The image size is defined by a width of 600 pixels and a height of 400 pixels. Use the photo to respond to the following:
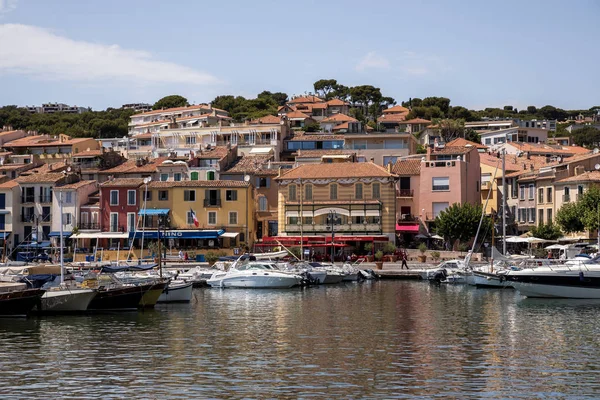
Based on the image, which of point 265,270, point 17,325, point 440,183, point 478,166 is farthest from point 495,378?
point 478,166

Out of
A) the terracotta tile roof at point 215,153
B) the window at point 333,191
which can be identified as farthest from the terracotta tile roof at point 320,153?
the window at point 333,191

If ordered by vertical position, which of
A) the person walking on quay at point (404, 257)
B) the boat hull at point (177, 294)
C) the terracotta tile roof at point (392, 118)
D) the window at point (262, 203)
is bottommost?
the boat hull at point (177, 294)

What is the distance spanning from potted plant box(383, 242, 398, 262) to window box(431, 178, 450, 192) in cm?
1030

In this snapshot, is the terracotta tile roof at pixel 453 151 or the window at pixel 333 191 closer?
the window at pixel 333 191

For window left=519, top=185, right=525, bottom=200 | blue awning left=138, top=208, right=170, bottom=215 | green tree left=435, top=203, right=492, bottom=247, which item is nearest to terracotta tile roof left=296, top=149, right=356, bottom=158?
window left=519, top=185, right=525, bottom=200

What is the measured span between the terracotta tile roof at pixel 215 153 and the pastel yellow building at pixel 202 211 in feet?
27.5

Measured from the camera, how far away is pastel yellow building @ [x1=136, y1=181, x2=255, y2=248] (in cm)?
8819

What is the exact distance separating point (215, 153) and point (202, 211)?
12.8 m

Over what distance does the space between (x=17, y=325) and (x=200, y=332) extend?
30.6 ft

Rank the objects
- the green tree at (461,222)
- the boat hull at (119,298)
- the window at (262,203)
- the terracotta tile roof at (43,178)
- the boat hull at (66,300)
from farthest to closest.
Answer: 1. the terracotta tile roof at (43,178)
2. the window at (262,203)
3. the green tree at (461,222)
4. the boat hull at (119,298)
5. the boat hull at (66,300)

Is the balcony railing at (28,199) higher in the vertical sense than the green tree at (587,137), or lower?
lower

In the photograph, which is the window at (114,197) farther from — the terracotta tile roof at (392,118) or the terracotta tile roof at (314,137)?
the terracotta tile roof at (392,118)

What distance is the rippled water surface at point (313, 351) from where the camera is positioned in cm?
2833

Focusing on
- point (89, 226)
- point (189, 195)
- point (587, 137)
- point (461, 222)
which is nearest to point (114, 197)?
point (89, 226)
